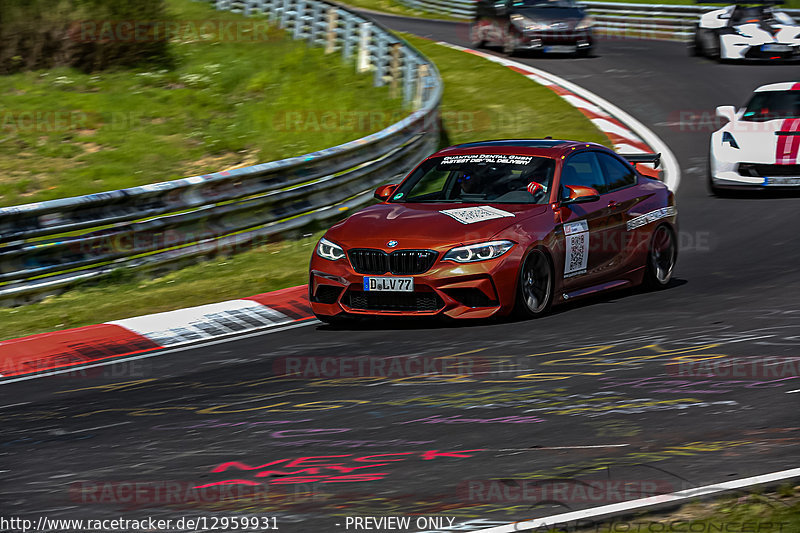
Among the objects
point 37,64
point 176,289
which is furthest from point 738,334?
point 37,64

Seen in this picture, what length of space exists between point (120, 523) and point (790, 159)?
1213 centimetres

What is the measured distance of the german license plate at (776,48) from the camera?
24906 mm

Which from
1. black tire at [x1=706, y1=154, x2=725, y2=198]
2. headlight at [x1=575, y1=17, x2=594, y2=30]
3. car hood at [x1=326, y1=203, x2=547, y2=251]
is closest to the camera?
car hood at [x1=326, y1=203, x2=547, y2=251]

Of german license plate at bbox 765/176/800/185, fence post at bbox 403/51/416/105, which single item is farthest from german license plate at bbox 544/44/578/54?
german license plate at bbox 765/176/800/185

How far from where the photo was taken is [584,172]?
32.7 ft

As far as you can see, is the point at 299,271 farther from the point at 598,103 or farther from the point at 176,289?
the point at 598,103

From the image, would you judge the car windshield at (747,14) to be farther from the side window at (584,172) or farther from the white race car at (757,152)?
the side window at (584,172)

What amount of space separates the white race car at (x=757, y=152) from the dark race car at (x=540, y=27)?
34.6 feet

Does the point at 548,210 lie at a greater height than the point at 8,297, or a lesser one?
greater

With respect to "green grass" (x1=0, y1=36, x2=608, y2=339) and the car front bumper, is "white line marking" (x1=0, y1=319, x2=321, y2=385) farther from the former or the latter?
"green grass" (x1=0, y1=36, x2=608, y2=339)

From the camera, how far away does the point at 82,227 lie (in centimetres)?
1111

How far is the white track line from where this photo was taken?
16.9m

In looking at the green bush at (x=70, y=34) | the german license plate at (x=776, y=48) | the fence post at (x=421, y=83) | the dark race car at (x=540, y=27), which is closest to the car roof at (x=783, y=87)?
the fence post at (x=421, y=83)

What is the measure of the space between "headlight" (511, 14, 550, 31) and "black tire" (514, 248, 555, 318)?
57.8 ft
